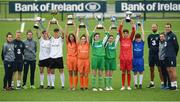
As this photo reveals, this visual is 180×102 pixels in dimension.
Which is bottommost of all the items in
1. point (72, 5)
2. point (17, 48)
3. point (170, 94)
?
point (170, 94)

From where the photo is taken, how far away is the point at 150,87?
20.6 metres

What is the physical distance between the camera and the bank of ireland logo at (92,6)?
1442 inches

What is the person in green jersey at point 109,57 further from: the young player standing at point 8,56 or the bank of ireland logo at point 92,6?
the bank of ireland logo at point 92,6

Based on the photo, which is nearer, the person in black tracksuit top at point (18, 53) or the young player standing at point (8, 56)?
the young player standing at point (8, 56)

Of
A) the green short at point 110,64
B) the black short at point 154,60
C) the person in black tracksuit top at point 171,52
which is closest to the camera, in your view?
the person in black tracksuit top at point 171,52

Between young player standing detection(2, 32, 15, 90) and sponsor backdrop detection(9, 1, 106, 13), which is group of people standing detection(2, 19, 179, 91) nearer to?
young player standing detection(2, 32, 15, 90)

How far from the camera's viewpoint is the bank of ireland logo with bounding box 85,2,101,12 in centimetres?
3662

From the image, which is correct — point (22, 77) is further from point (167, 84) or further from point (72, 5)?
point (72, 5)

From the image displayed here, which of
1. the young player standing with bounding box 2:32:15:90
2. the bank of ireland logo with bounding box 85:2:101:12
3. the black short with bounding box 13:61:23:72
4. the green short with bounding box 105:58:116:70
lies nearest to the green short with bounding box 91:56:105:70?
the green short with bounding box 105:58:116:70

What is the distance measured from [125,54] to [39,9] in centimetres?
1598

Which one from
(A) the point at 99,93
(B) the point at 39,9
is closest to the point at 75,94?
(A) the point at 99,93

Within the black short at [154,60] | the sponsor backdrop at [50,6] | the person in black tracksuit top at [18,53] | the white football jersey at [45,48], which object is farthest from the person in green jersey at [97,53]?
the sponsor backdrop at [50,6]

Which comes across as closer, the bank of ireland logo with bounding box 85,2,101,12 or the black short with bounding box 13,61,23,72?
the black short with bounding box 13,61,23,72

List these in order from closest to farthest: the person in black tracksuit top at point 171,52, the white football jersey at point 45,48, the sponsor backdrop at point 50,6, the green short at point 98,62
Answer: the person in black tracksuit top at point 171,52
the green short at point 98,62
the white football jersey at point 45,48
the sponsor backdrop at point 50,6
